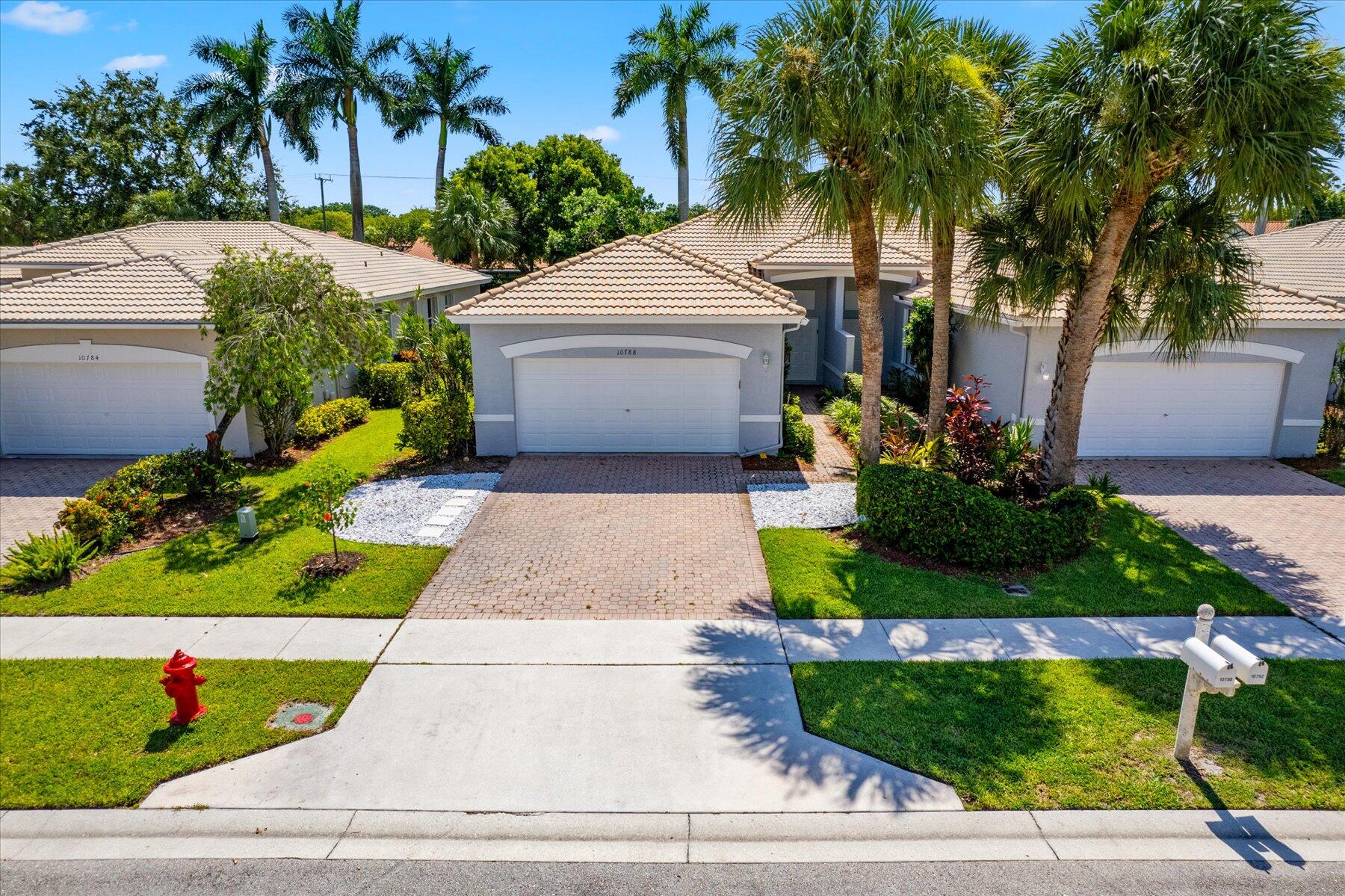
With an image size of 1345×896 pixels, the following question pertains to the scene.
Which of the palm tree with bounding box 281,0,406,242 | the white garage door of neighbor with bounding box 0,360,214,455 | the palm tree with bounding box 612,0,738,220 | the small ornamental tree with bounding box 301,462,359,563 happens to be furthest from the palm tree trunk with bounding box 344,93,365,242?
the small ornamental tree with bounding box 301,462,359,563

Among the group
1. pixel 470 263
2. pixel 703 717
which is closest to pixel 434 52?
pixel 470 263

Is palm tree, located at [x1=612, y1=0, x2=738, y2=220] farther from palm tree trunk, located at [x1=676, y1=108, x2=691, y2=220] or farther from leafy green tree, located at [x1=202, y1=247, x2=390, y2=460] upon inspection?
leafy green tree, located at [x1=202, y1=247, x2=390, y2=460]

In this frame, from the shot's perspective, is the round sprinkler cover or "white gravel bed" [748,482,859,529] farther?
"white gravel bed" [748,482,859,529]

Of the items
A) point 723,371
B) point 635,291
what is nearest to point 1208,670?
point 723,371

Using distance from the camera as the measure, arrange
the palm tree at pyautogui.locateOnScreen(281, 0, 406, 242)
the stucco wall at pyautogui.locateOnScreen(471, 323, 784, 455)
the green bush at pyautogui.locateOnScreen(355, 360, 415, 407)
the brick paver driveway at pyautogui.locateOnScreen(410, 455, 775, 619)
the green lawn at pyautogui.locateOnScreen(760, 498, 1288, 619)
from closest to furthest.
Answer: the green lawn at pyautogui.locateOnScreen(760, 498, 1288, 619)
the brick paver driveway at pyautogui.locateOnScreen(410, 455, 775, 619)
the stucco wall at pyautogui.locateOnScreen(471, 323, 784, 455)
the green bush at pyautogui.locateOnScreen(355, 360, 415, 407)
the palm tree at pyautogui.locateOnScreen(281, 0, 406, 242)

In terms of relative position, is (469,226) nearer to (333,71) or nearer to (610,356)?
(333,71)

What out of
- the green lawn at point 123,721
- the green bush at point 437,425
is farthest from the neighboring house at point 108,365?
the green lawn at point 123,721

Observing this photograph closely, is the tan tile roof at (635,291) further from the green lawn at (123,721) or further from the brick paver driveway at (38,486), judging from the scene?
the green lawn at (123,721)

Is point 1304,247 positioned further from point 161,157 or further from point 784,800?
point 161,157
